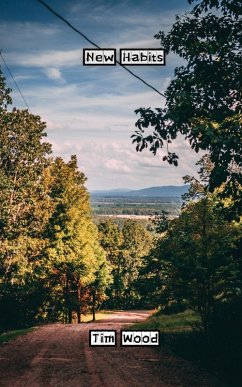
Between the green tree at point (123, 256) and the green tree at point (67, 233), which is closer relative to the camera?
the green tree at point (67, 233)

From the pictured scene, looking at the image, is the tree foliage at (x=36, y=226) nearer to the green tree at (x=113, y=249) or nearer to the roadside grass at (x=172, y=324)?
the roadside grass at (x=172, y=324)


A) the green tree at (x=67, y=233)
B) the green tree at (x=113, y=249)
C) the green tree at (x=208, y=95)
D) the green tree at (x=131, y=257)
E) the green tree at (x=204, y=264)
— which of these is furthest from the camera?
the green tree at (x=131, y=257)

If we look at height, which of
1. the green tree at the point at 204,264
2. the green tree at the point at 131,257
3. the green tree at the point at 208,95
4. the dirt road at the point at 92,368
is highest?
the green tree at the point at 208,95

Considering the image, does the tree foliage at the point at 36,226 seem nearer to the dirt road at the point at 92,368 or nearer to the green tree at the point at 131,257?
the dirt road at the point at 92,368

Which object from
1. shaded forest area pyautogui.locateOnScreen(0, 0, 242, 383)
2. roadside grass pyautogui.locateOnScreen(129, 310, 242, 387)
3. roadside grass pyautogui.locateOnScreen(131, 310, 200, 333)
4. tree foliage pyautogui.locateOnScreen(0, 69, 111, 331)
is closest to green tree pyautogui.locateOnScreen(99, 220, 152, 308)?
shaded forest area pyautogui.locateOnScreen(0, 0, 242, 383)

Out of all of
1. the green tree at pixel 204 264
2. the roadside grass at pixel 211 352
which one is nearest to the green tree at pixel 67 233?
the roadside grass at pixel 211 352

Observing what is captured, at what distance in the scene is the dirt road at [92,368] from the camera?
9492mm

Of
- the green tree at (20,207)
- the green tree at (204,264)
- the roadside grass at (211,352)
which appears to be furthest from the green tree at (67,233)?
the green tree at (204,264)

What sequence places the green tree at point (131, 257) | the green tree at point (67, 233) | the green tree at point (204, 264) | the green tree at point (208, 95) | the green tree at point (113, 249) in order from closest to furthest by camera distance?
the green tree at point (208, 95), the green tree at point (204, 264), the green tree at point (67, 233), the green tree at point (113, 249), the green tree at point (131, 257)

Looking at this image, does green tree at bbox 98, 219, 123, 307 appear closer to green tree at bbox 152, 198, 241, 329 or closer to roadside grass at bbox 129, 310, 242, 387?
roadside grass at bbox 129, 310, 242, 387

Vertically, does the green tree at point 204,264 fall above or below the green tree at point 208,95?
below

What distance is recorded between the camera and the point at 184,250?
13.3 m

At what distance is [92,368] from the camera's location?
11.1 metres

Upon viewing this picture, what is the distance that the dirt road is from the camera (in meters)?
9.49
